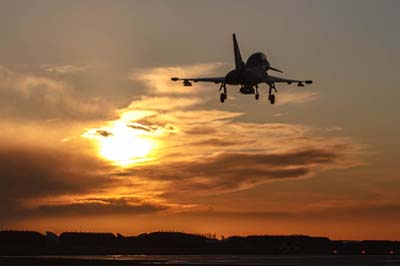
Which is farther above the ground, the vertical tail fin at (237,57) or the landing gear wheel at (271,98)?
the vertical tail fin at (237,57)

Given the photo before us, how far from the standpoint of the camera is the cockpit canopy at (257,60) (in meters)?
120

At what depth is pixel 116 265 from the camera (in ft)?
342

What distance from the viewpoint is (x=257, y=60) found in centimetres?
12088

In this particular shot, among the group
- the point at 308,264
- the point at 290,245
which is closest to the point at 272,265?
the point at 308,264

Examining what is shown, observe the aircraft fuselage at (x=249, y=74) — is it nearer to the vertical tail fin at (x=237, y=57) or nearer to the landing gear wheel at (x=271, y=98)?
the vertical tail fin at (x=237, y=57)

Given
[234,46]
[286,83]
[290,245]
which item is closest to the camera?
[234,46]

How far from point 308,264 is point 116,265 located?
26194 millimetres

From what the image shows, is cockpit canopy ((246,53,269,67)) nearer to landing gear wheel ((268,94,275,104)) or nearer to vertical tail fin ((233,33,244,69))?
vertical tail fin ((233,33,244,69))

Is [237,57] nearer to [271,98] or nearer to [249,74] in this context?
[249,74]

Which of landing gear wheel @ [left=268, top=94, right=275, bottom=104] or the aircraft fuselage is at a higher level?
the aircraft fuselage

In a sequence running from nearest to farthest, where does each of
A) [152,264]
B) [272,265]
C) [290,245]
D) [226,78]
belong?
1. [272,265]
2. [152,264]
3. [226,78]
4. [290,245]

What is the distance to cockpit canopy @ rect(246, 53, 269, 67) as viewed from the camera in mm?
119750

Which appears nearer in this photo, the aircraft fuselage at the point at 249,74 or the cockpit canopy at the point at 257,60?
the aircraft fuselage at the point at 249,74

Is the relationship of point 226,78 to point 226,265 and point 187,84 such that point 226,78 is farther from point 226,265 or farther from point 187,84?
point 226,265
